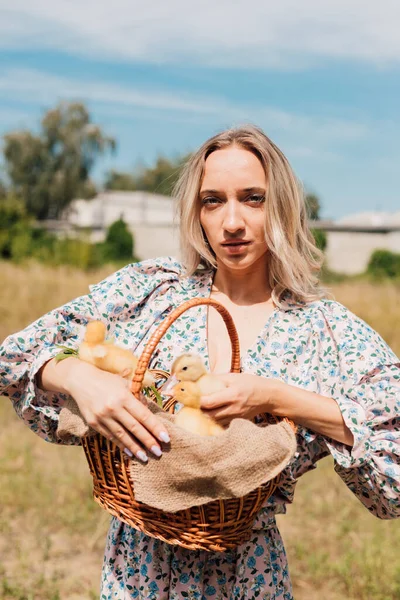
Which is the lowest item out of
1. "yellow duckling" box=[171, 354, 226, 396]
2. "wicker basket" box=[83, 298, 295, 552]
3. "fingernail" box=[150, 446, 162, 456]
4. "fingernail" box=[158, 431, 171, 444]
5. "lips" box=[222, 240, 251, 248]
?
"wicker basket" box=[83, 298, 295, 552]

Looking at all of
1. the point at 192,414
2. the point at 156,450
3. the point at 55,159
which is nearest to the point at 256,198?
the point at 192,414

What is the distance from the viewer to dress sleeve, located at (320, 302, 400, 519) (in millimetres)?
1636

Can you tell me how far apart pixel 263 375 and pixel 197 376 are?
1.05ft

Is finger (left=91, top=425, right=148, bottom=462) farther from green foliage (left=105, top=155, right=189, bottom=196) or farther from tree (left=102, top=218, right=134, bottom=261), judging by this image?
green foliage (left=105, top=155, right=189, bottom=196)

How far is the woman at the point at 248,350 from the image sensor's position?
164 cm

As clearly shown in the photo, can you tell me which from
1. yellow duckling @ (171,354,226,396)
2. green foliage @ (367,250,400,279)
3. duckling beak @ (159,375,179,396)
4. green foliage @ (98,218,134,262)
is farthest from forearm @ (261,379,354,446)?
green foliage @ (98,218,134,262)

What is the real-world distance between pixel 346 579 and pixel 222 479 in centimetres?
243

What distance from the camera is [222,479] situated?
1.37 m

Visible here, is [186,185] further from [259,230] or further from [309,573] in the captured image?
[309,573]

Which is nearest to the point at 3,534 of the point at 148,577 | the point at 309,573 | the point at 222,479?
the point at 309,573

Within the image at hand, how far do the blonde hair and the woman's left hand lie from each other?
45 centimetres

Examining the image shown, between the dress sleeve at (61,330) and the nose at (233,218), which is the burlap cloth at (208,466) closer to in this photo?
the dress sleeve at (61,330)

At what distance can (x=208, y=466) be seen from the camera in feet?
4.55

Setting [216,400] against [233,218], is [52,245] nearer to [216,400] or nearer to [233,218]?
[233,218]
